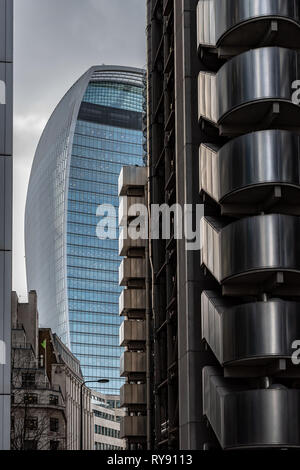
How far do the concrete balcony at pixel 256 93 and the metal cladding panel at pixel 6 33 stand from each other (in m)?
14.4

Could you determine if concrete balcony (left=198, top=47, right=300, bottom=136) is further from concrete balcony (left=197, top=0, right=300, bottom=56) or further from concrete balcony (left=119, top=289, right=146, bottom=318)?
concrete balcony (left=119, top=289, right=146, bottom=318)

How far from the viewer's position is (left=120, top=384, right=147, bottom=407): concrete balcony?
67125 mm

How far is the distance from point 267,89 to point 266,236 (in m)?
5.26

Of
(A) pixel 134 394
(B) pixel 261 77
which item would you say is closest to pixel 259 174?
(B) pixel 261 77

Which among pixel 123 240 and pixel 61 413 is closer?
pixel 123 240

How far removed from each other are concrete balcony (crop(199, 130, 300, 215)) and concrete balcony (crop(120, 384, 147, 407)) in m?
30.8

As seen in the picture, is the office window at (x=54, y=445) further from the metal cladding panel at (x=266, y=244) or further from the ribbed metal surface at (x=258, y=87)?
the metal cladding panel at (x=266, y=244)

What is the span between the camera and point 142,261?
71.2 m

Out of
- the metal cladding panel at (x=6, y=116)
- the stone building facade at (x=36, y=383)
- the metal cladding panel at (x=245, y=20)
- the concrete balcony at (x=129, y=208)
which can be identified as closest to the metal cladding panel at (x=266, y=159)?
the metal cladding panel at (x=245, y=20)

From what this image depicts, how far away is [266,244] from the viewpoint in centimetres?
3541

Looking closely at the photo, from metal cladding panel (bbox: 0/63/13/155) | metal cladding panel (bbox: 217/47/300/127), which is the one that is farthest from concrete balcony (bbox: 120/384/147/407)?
metal cladding panel (bbox: 0/63/13/155)

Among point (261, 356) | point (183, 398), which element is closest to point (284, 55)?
point (261, 356)

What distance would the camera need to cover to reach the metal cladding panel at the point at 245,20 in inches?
1492

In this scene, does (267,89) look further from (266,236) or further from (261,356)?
(261,356)
